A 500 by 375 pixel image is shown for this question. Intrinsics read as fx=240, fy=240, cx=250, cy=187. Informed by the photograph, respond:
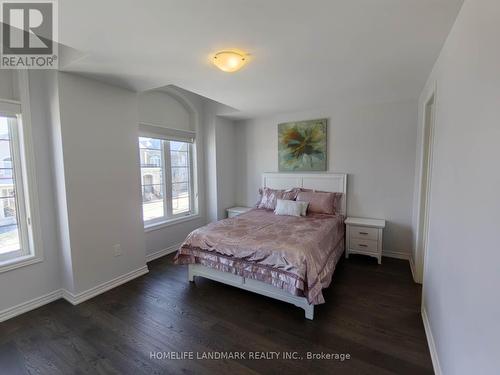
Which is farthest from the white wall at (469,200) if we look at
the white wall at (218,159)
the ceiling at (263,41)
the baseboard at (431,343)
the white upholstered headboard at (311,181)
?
the white wall at (218,159)

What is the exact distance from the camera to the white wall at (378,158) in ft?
11.2

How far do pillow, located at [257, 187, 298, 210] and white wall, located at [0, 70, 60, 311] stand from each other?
2.83m

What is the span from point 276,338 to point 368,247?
2085 mm

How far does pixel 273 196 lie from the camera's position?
412 centimetres

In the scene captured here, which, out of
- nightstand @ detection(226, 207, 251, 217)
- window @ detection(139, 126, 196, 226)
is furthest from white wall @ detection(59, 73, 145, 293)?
nightstand @ detection(226, 207, 251, 217)

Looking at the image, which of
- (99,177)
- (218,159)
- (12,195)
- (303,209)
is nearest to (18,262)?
(12,195)

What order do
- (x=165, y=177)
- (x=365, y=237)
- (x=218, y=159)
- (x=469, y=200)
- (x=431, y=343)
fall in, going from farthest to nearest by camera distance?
(x=218, y=159) → (x=165, y=177) → (x=365, y=237) → (x=431, y=343) → (x=469, y=200)

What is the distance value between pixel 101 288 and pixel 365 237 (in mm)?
3419

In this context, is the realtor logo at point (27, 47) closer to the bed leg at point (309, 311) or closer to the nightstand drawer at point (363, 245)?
the bed leg at point (309, 311)

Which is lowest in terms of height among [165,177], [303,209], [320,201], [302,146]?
[303,209]

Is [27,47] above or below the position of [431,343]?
above

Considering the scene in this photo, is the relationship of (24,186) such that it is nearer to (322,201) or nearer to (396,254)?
(322,201)

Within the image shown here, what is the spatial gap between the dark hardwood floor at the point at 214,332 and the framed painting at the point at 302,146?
6.57 feet

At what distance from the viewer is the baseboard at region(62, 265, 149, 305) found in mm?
2508
